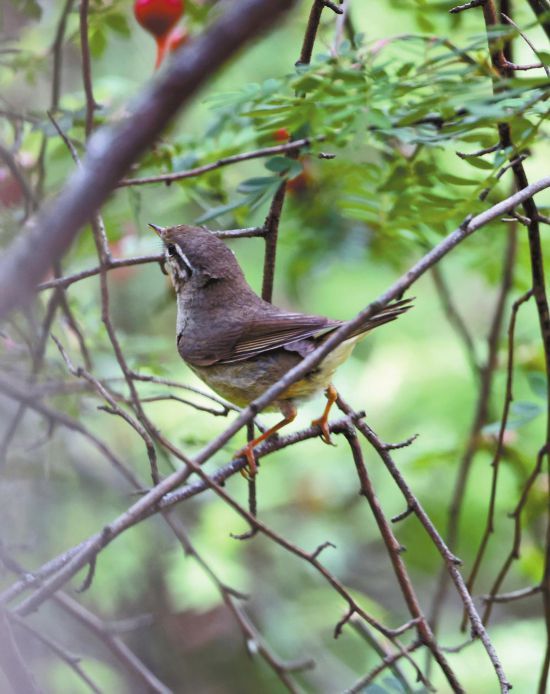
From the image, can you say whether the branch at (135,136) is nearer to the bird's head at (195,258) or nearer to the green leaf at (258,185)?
the green leaf at (258,185)

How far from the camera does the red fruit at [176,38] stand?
333 centimetres

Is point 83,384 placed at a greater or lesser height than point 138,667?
greater

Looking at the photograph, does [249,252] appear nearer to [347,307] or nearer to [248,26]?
[347,307]

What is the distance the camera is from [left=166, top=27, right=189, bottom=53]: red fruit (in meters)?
3.33

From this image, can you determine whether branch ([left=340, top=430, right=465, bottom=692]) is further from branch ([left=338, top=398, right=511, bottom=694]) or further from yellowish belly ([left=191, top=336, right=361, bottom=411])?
yellowish belly ([left=191, top=336, right=361, bottom=411])

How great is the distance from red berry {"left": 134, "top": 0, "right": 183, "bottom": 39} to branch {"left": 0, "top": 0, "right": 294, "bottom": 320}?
239 centimetres

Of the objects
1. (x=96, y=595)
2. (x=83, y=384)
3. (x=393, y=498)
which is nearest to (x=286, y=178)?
(x=83, y=384)

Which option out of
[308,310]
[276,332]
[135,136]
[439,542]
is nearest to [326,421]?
[439,542]

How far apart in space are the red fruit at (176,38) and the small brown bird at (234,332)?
69cm

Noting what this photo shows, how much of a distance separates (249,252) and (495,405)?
1936mm

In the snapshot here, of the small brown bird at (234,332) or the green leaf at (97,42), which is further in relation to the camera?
the green leaf at (97,42)

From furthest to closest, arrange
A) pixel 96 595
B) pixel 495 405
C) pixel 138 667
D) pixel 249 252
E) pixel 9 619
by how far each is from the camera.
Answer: pixel 249 252 < pixel 96 595 < pixel 495 405 < pixel 138 667 < pixel 9 619

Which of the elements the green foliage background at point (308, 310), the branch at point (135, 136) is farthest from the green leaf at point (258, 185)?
the branch at point (135, 136)

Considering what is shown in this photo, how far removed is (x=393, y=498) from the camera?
469 centimetres
